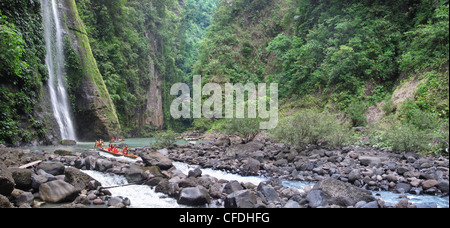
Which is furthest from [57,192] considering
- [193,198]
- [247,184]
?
[247,184]

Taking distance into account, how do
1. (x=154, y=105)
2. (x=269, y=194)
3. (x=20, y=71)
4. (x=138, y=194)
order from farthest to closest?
(x=154, y=105) < (x=20, y=71) < (x=138, y=194) < (x=269, y=194)

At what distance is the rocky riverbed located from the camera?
5.24 metres

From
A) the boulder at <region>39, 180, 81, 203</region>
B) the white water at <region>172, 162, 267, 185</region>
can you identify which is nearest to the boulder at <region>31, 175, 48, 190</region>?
the boulder at <region>39, 180, 81, 203</region>

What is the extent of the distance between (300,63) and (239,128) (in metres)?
11.3

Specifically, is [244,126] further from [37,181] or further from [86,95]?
[86,95]

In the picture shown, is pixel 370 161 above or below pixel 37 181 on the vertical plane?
below

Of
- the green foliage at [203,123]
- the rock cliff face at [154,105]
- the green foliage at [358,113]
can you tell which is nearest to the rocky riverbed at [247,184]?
the green foliage at [358,113]

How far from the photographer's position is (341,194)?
561 cm

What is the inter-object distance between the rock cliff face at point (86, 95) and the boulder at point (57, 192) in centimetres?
1517

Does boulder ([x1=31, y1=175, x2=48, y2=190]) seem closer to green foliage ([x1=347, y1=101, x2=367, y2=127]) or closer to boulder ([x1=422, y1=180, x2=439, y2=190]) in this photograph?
boulder ([x1=422, y1=180, x2=439, y2=190])

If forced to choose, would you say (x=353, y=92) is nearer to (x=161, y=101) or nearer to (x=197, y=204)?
(x=197, y=204)

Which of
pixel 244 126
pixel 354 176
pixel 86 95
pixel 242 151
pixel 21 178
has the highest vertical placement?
pixel 86 95

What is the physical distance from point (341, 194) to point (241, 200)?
2195 mm
